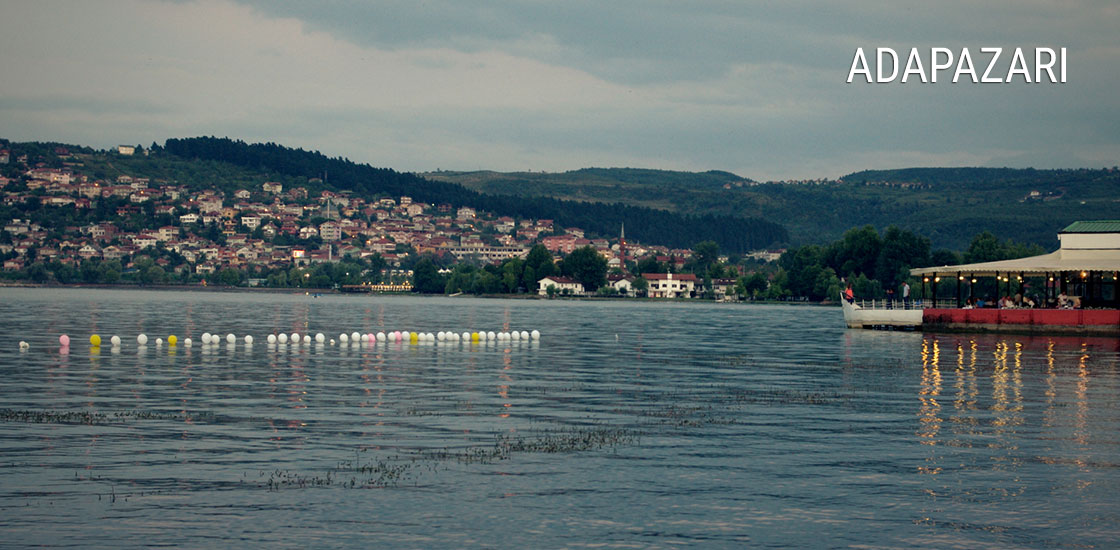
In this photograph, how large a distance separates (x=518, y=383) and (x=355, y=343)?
28.4 meters

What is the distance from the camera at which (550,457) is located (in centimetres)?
2373

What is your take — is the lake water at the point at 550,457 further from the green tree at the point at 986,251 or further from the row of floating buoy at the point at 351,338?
the green tree at the point at 986,251

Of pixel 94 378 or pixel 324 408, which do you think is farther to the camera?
pixel 94 378

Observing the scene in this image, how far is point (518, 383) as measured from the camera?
41.2m

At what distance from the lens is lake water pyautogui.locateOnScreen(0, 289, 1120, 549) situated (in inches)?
685

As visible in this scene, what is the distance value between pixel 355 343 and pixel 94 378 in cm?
2733

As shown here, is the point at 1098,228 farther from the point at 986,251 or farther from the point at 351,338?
the point at 986,251

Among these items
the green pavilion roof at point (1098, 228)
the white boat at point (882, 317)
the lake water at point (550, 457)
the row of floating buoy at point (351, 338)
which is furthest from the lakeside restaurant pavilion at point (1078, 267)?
the lake water at point (550, 457)

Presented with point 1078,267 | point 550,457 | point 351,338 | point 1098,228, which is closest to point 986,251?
point 1098,228

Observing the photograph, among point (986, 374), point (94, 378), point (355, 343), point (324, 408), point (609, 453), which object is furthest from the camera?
point (355, 343)

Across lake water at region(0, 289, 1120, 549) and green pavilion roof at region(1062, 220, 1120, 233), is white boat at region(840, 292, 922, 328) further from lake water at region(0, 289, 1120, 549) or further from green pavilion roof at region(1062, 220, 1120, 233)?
lake water at region(0, 289, 1120, 549)

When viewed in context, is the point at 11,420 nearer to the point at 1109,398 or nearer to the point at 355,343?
the point at 1109,398

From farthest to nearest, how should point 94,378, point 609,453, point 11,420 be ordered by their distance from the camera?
point 94,378 < point 11,420 < point 609,453

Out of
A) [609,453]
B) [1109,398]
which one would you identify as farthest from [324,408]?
[1109,398]
